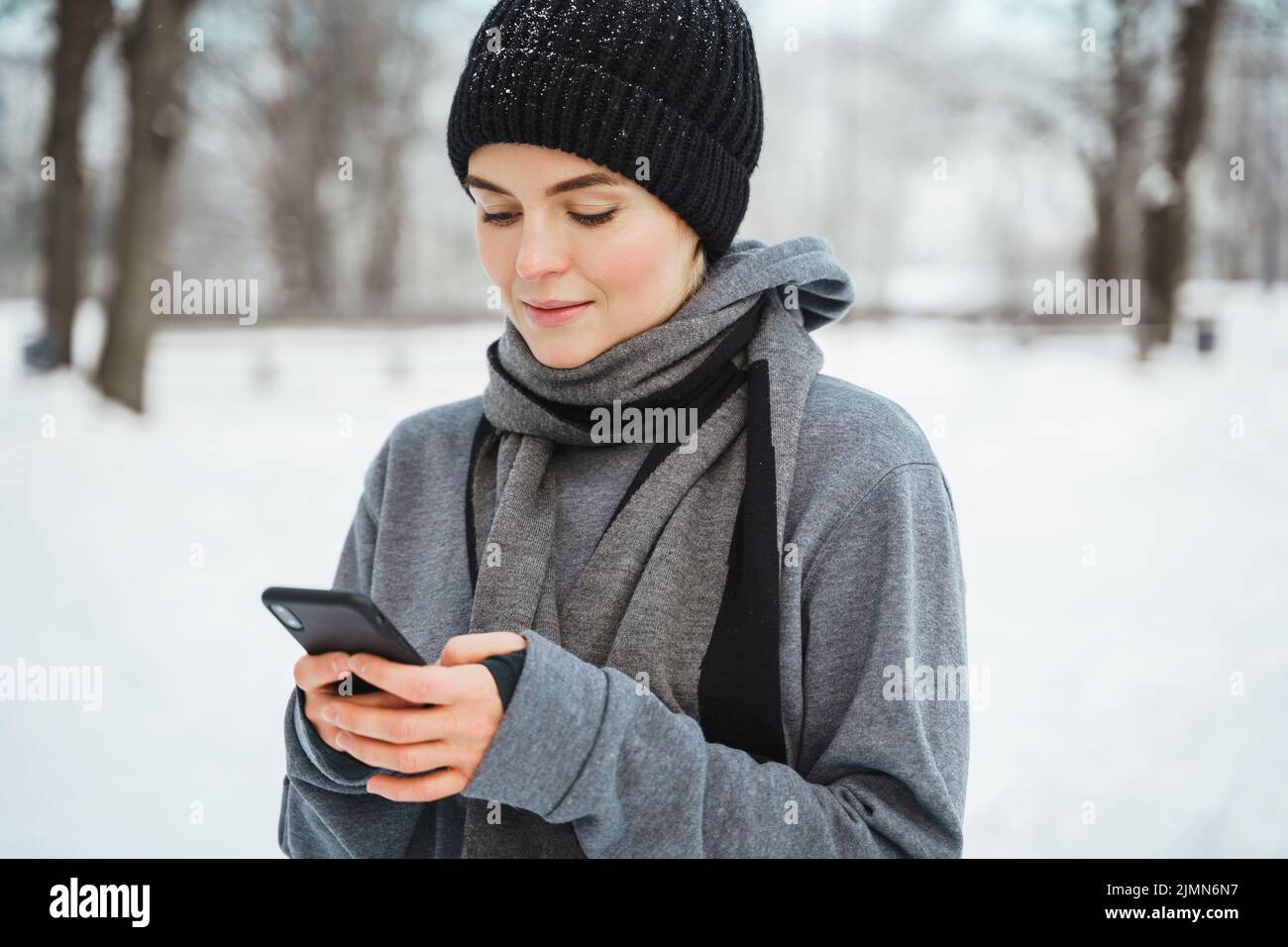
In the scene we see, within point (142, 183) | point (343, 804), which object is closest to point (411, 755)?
point (343, 804)

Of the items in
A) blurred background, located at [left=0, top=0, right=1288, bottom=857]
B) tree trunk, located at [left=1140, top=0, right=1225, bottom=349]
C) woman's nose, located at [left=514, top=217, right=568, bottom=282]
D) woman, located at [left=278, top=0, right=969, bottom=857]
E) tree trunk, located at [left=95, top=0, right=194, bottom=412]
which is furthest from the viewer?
tree trunk, located at [left=1140, top=0, right=1225, bottom=349]

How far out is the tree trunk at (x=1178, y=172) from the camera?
9.41 meters

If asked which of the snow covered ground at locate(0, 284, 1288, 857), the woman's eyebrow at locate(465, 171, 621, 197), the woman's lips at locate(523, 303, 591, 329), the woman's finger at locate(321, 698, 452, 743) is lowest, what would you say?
the snow covered ground at locate(0, 284, 1288, 857)

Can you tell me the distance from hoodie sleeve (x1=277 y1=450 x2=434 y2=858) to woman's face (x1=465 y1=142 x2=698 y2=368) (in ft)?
1.15

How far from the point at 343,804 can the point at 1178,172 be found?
9.93m

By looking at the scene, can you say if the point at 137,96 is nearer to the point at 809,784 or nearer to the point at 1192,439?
the point at 1192,439

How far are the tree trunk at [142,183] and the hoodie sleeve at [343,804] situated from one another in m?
6.69

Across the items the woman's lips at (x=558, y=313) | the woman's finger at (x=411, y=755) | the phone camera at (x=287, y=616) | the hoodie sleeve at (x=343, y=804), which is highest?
the woman's lips at (x=558, y=313)

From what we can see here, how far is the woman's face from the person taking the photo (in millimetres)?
1390

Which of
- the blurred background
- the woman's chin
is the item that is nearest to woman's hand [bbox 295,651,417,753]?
the woman's chin

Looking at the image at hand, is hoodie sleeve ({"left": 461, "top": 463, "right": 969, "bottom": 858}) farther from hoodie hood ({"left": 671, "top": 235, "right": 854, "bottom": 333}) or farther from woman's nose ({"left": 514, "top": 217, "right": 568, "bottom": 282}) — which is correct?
woman's nose ({"left": 514, "top": 217, "right": 568, "bottom": 282})

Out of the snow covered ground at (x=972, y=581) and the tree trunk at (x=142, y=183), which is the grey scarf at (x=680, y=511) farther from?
the tree trunk at (x=142, y=183)

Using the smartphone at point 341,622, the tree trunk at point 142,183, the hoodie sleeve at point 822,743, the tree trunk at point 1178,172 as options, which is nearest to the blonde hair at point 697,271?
the hoodie sleeve at point 822,743

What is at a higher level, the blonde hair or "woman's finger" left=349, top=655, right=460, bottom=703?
the blonde hair
